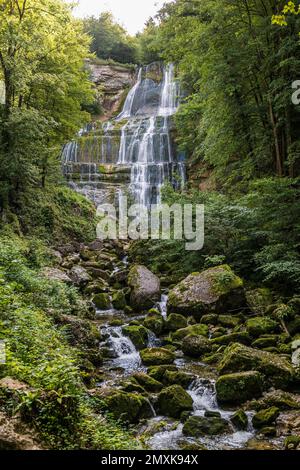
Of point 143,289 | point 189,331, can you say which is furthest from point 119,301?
point 189,331

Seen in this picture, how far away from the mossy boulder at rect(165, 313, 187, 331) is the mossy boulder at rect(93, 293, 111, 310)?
253cm

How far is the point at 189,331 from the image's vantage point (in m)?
8.82

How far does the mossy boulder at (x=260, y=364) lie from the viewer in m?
6.33

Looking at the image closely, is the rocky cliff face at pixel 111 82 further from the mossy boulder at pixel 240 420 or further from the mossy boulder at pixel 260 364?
the mossy boulder at pixel 240 420

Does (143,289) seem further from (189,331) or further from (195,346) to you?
(195,346)

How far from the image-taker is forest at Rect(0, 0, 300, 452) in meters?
4.96

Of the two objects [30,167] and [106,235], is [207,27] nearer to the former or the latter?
[30,167]

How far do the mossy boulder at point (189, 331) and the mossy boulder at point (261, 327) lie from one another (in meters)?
1.03

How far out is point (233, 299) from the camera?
978cm

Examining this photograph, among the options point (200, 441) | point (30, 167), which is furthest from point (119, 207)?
point (200, 441)

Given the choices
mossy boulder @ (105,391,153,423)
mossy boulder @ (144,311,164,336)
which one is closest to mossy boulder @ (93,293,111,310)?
mossy boulder @ (144,311,164,336)

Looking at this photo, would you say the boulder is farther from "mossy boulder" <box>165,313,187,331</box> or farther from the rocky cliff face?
the rocky cliff face

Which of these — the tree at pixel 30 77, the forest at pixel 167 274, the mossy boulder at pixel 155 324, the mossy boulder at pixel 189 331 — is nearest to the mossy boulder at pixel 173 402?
the forest at pixel 167 274

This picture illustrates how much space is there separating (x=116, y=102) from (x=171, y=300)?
33.3 meters
